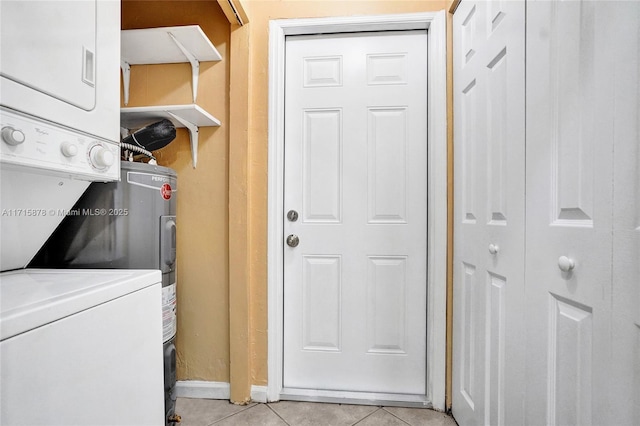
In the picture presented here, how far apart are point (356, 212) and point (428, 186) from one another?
415mm

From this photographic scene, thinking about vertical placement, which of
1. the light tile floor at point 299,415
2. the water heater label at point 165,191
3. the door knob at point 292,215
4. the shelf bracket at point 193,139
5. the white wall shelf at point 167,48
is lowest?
the light tile floor at point 299,415

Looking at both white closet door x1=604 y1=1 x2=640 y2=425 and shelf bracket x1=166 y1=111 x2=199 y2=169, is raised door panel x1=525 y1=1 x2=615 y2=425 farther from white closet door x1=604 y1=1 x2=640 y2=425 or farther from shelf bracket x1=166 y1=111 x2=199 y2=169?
shelf bracket x1=166 y1=111 x2=199 y2=169

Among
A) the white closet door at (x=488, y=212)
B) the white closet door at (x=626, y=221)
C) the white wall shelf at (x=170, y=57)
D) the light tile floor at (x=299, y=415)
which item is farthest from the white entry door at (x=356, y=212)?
the white closet door at (x=626, y=221)

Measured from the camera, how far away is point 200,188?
1647 millimetres

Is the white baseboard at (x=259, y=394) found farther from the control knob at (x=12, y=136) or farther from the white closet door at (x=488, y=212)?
the control knob at (x=12, y=136)

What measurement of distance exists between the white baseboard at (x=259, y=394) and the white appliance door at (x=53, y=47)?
151 centimetres

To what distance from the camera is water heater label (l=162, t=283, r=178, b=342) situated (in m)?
1.33

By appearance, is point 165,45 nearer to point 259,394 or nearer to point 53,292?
point 53,292

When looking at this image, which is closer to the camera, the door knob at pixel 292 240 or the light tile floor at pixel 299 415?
the light tile floor at pixel 299 415

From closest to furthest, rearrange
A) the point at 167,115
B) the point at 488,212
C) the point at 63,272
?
the point at 63,272
the point at 488,212
the point at 167,115

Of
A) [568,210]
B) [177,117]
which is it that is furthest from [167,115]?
[568,210]

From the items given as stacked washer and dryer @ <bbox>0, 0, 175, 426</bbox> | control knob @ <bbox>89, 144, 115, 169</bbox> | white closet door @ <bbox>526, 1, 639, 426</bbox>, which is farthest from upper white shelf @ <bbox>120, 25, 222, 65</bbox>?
white closet door @ <bbox>526, 1, 639, 426</bbox>

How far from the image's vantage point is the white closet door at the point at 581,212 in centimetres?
59

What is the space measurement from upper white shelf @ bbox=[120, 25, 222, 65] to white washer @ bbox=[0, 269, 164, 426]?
117cm
